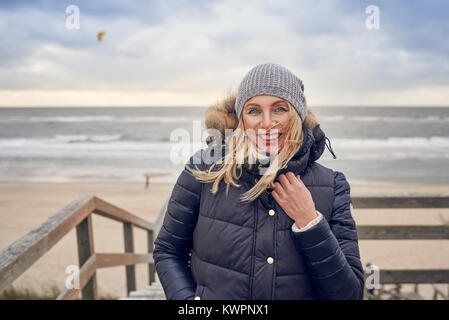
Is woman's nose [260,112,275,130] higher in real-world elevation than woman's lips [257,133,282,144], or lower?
higher

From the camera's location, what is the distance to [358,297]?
1.41 metres

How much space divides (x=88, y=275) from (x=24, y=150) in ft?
73.9

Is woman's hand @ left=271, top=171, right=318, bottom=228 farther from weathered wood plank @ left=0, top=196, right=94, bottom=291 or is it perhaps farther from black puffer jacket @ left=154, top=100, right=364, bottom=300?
weathered wood plank @ left=0, top=196, right=94, bottom=291

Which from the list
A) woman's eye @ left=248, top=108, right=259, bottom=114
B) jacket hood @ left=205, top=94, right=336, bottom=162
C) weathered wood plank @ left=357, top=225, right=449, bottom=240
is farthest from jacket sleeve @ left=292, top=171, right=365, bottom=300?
weathered wood plank @ left=357, top=225, right=449, bottom=240

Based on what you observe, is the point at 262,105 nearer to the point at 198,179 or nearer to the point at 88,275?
the point at 198,179

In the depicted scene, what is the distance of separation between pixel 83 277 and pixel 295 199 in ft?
5.83

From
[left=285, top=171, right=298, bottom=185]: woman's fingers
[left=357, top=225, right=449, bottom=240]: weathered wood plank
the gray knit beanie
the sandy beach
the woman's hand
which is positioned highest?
the gray knit beanie

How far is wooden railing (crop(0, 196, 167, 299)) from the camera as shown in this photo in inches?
59.6

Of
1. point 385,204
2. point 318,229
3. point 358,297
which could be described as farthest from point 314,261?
point 385,204

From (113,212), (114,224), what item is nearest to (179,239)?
(113,212)

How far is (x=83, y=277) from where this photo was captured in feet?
7.86

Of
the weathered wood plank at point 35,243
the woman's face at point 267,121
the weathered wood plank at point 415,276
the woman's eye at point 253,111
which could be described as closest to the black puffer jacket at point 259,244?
the woman's face at point 267,121

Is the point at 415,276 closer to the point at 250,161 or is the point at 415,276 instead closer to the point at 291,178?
the point at 291,178

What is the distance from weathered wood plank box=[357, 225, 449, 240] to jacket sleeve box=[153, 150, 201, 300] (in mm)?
1824
